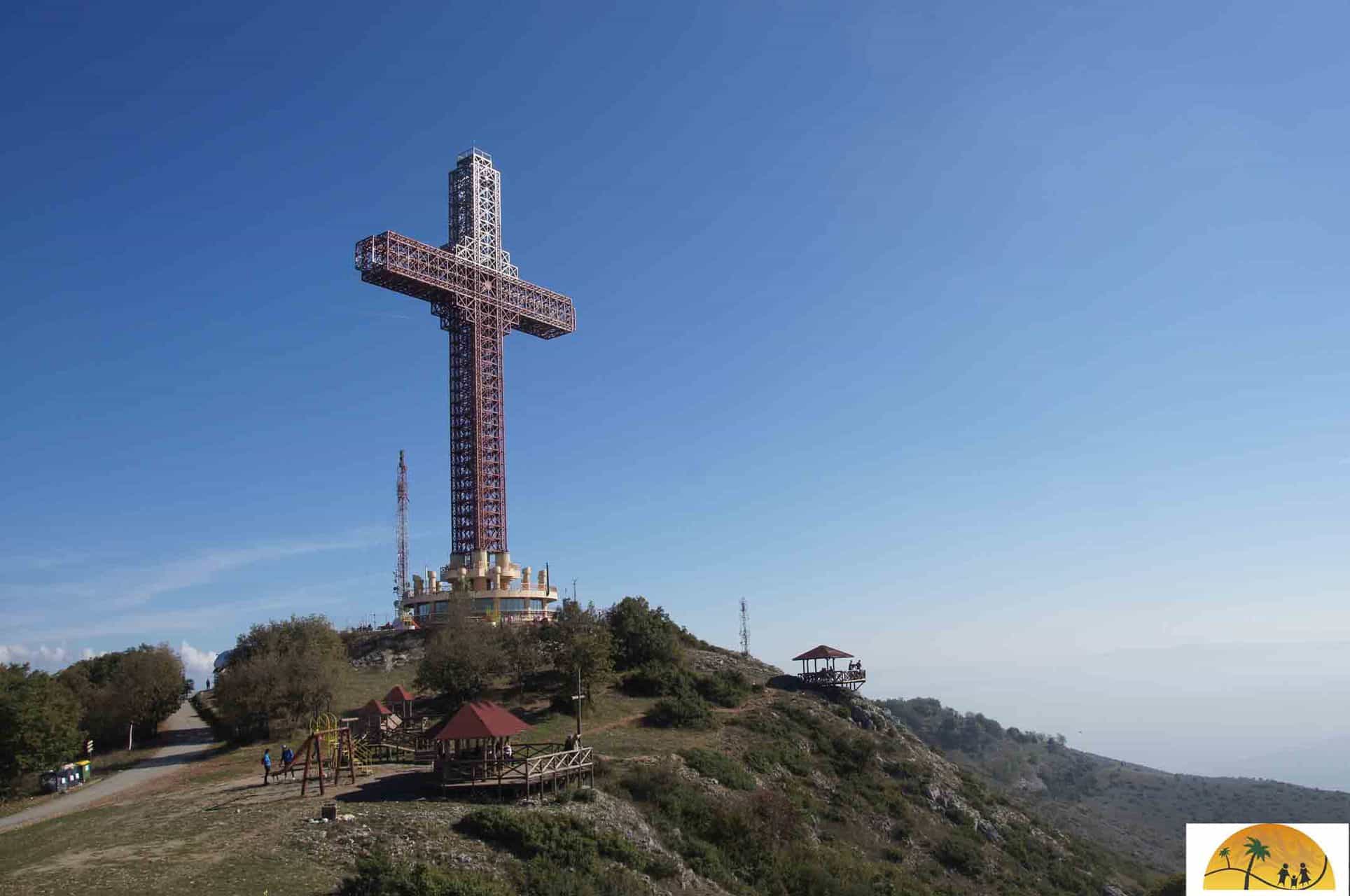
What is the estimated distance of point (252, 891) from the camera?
70.4ft

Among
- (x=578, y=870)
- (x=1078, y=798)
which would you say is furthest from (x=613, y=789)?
(x=1078, y=798)

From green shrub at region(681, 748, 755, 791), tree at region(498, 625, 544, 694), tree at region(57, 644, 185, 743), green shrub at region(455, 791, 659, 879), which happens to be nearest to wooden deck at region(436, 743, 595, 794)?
green shrub at region(455, 791, 659, 879)

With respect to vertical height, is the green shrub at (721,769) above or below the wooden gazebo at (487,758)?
below

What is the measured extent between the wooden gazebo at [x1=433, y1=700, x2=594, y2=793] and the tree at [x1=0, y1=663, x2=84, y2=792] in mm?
20897

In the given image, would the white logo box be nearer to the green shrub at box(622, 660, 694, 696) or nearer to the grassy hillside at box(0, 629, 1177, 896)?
the grassy hillside at box(0, 629, 1177, 896)

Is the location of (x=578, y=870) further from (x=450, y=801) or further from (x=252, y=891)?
(x=252, y=891)

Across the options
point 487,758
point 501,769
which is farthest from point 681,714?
point 487,758

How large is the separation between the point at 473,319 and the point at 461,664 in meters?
31.8

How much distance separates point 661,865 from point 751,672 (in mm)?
35265

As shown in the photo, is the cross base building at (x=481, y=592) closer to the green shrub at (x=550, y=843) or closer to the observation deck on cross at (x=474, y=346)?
the observation deck on cross at (x=474, y=346)

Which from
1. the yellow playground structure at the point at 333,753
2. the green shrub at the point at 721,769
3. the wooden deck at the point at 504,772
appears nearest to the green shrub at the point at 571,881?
the wooden deck at the point at 504,772

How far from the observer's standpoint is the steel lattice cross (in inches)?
2707

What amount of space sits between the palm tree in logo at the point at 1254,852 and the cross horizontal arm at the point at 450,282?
60388mm

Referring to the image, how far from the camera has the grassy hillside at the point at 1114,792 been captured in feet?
298
